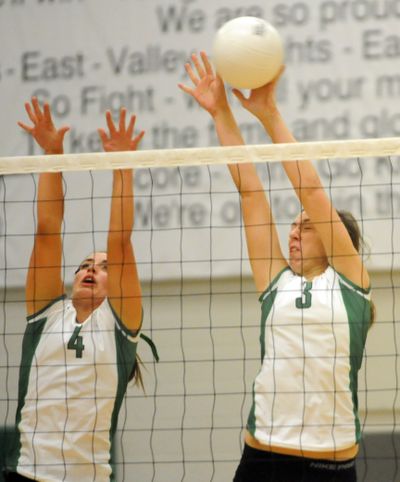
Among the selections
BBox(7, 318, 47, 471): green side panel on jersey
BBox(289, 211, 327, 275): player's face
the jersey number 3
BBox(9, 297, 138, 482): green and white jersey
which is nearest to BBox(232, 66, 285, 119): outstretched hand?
BBox(289, 211, 327, 275): player's face

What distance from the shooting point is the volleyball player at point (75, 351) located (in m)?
4.25

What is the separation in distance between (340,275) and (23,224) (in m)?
2.74

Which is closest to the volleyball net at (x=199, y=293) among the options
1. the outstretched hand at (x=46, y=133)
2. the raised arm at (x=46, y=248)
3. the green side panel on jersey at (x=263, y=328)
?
the outstretched hand at (x=46, y=133)

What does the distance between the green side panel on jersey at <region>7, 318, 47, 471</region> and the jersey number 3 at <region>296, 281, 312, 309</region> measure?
1171 millimetres

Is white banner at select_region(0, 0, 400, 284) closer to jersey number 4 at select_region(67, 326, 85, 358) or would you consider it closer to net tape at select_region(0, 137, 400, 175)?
net tape at select_region(0, 137, 400, 175)

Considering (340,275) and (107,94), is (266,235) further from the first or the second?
(107,94)

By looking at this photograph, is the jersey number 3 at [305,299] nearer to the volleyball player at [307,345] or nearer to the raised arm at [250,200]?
the volleyball player at [307,345]

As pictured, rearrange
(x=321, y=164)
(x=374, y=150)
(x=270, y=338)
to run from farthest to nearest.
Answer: (x=321, y=164), (x=374, y=150), (x=270, y=338)

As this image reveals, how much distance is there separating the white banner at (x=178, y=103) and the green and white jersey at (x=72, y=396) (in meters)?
1.51

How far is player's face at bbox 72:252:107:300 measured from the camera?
4582 millimetres

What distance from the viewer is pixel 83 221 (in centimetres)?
634

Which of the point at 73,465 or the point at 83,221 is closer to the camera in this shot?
the point at 73,465

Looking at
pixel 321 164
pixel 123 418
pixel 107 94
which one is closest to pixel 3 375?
pixel 123 418

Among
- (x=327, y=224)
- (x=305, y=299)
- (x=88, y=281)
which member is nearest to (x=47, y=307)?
(x=88, y=281)
